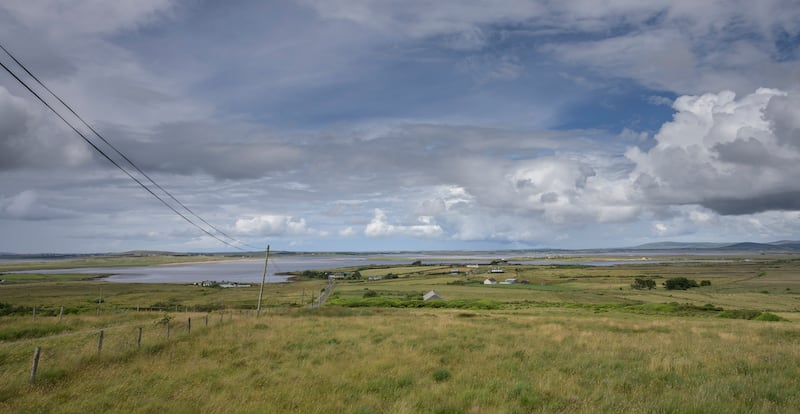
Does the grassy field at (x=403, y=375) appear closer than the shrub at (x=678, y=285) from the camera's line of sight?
Yes

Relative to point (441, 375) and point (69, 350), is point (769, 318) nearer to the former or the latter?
point (441, 375)

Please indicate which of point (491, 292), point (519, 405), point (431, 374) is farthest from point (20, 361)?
point (491, 292)

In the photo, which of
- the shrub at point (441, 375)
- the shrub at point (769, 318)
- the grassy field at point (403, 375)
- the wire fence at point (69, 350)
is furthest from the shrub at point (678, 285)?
the shrub at point (441, 375)

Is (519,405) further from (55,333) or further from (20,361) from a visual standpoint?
(55,333)

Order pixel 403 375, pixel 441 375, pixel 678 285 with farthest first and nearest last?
pixel 678 285, pixel 441 375, pixel 403 375

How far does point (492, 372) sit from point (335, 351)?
6.93 m

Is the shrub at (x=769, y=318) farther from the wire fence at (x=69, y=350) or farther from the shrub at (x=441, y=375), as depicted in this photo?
the wire fence at (x=69, y=350)

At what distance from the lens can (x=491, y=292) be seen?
89375mm

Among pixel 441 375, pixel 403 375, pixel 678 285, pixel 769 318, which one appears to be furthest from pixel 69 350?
pixel 678 285

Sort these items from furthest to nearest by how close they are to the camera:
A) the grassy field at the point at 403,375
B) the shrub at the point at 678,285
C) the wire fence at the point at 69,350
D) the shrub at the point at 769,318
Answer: the shrub at the point at 678,285 < the shrub at the point at 769,318 < the wire fence at the point at 69,350 < the grassy field at the point at 403,375

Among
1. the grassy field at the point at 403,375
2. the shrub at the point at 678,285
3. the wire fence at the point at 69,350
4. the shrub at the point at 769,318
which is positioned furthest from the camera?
the shrub at the point at 678,285

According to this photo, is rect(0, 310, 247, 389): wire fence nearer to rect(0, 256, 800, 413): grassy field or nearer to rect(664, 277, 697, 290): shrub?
rect(0, 256, 800, 413): grassy field

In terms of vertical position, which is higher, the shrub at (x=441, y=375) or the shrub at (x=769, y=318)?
the shrub at (x=441, y=375)

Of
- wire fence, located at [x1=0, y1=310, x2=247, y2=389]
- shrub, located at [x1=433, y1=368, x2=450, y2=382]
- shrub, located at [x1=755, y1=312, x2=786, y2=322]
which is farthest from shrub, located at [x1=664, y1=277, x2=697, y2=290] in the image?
shrub, located at [x1=433, y1=368, x2=450, y2=382]
